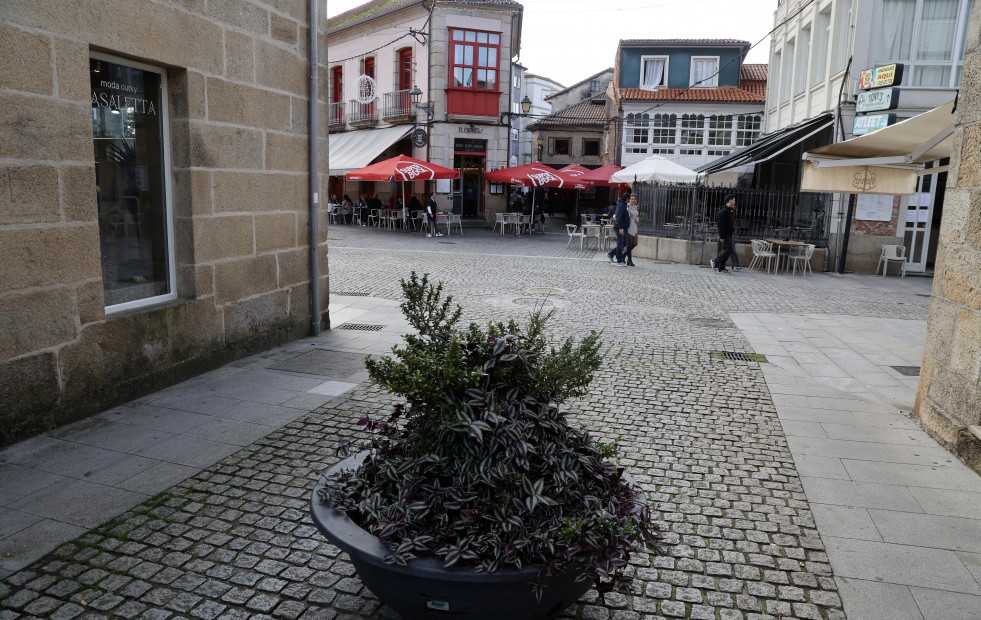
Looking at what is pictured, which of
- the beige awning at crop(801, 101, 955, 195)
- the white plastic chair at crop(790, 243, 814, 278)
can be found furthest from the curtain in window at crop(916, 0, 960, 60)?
the beige awning at crop(801, 101, 955, 195)

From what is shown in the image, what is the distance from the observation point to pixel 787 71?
21.2 m

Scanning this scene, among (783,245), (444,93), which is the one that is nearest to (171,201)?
(783,245)

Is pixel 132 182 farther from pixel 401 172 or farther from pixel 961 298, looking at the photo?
pixel 401 172

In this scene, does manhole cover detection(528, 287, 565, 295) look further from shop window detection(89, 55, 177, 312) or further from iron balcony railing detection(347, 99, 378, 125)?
iron balcony railing detection(347, 99, 378, 125)

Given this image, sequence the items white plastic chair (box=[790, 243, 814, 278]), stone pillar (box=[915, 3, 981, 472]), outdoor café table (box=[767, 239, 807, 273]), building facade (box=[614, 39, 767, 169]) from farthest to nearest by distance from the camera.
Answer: building facade (box=[614, 39, 767, 169]), outdoor café table (box=[767, 239, 807, 273]), white plastic chair (box=[790, 243, 814, 278]), stone pillar (box=[915, 3, 981, 472])

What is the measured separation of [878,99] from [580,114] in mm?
32152

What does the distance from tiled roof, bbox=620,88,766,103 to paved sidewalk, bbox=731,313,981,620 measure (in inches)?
1078

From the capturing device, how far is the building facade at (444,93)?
1056 inches

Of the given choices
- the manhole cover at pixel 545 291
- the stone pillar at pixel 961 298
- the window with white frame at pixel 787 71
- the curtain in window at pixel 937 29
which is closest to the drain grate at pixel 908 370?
the stone pillar at pixel 961 298

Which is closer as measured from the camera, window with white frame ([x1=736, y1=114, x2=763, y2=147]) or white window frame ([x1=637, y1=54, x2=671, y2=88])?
window with white frame ([x1=736, y1=114, x2=763, y2=147])

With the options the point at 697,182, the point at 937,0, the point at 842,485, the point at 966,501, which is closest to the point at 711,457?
the point at 842,485

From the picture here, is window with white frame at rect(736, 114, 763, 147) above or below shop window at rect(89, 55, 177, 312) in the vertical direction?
above

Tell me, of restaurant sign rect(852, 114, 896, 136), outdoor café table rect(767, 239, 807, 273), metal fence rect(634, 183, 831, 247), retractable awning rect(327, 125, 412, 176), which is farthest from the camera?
retractable awning rect(327, 125, 412, 176)

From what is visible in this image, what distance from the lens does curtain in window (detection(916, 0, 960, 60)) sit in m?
14.9
